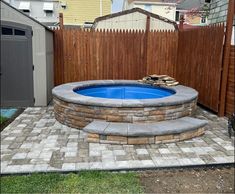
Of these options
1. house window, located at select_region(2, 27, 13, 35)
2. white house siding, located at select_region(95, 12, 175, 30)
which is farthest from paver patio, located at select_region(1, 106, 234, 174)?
white house siding, located at select_region(95, 12, 175, 30)

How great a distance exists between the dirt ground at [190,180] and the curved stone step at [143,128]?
0.95 m

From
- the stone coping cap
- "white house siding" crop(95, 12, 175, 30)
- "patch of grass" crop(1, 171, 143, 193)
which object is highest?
"white house siding" crop(95, 12, 175, 30)

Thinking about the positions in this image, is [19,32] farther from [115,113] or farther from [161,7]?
[161,7]

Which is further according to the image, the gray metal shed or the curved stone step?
the gray metal shed

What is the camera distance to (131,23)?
13578mm

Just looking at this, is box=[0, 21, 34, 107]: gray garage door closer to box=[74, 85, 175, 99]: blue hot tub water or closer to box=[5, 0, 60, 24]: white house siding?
box=[74, 85, 175, 99]: blue hot tub water

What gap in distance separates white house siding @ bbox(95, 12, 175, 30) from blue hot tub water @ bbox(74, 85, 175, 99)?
6.40 m

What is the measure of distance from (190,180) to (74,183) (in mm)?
1544

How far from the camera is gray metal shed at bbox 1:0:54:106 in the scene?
6913 millimetres

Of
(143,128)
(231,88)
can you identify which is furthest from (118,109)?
(231,88)

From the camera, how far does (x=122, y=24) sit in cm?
1374

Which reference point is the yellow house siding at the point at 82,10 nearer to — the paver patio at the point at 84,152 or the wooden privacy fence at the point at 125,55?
the wooden privacy fence at the point at 125,55

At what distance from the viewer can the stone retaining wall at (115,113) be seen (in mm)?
5125

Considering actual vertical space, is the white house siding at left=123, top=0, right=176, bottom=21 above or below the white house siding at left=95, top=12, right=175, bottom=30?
above
